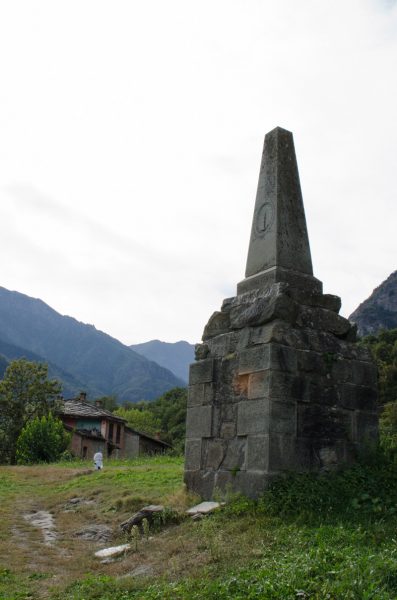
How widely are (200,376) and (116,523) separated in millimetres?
2252

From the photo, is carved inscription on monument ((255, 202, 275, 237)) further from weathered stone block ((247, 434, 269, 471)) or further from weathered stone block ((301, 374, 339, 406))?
weathered stone block ((247, 434, 269, 471))

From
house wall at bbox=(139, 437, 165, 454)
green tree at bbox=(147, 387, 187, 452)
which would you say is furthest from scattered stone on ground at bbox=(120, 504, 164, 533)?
green tree at bbox=(147, 387, 187, 452)

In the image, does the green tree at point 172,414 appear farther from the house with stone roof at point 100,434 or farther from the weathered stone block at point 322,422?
the weathered stone block at point 322,422

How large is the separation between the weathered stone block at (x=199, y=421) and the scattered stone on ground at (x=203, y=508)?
3.01 feet

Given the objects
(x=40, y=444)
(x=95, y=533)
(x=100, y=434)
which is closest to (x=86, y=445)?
(x=100, y=434)

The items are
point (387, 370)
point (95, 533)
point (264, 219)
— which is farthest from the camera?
point (387, 370)

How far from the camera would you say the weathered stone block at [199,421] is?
25.6ft

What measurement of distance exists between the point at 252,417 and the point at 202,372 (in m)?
1.26

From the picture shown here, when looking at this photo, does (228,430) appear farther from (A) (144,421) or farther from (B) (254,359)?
(A) (144,421)

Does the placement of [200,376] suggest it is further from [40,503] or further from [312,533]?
[40,503]

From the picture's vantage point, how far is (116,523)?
818cm

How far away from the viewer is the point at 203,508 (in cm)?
693

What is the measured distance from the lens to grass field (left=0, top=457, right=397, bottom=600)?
4172mm

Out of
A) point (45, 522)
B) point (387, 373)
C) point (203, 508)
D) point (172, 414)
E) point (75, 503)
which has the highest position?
point (387, 373)
